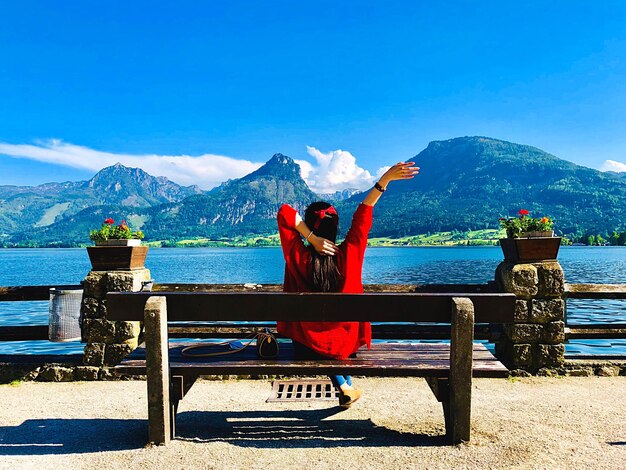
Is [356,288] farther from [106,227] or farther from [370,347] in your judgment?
[106,227]

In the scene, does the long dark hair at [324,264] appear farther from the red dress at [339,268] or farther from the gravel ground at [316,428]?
the gravel ground at [316,428]

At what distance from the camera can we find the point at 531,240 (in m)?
7.23

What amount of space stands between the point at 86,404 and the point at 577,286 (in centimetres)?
641

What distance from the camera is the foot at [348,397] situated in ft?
17.6

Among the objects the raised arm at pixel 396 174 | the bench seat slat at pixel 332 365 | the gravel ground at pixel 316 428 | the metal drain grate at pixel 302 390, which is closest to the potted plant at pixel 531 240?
the gravel ground at pixel 316 428

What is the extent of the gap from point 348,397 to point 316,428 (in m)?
0.49

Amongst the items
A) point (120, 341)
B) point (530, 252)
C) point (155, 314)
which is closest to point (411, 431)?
point (155, 314)

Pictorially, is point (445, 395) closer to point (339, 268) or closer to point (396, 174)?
point (339, 268)

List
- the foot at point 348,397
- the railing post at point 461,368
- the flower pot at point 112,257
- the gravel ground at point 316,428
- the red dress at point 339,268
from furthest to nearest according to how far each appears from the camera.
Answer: the flower pot at point 112,257
the foot at point 348,397
the red dress at point 339,268
the railing post at point 461,368
the gravel ground at point 316,428

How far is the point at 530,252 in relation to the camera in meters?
7.27

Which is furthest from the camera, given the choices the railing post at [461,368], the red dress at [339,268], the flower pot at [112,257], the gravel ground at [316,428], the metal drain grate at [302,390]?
the flower pot at [112,257]

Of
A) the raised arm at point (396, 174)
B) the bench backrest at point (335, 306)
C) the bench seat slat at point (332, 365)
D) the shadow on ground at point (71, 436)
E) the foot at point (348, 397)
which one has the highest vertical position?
the raised arm at point (396, 174)

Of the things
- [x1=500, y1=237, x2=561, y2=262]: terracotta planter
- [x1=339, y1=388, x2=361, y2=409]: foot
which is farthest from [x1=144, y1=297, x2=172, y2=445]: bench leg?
[x1=500, y1=237, x2=561, y2=262]: terracotta planter

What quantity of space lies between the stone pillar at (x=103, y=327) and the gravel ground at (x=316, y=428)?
368 mm
